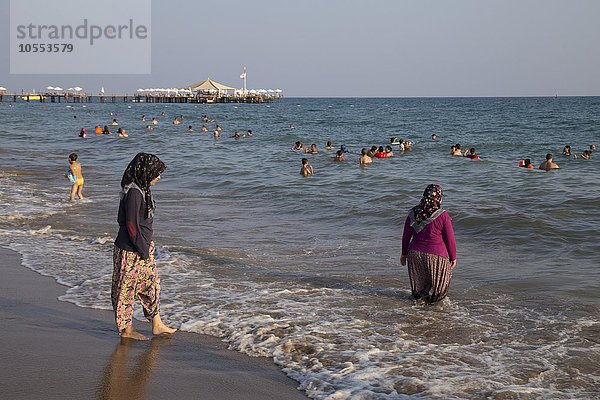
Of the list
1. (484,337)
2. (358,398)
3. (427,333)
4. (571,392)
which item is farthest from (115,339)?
(571,392)

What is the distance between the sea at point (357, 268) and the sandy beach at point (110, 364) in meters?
0.26

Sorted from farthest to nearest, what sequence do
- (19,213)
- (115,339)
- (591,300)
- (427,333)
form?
1. (19,213)
2. (591,300)
3. (427,333)
4. (115,339)

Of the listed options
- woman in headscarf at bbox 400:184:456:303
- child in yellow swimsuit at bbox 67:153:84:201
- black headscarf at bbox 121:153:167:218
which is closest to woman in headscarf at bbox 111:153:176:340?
black headscarf at bbox 121:153:167:218

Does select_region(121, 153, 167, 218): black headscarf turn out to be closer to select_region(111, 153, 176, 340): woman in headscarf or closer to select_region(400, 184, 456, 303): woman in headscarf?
select_region(111, 153, 176, 340): woman in headscarf

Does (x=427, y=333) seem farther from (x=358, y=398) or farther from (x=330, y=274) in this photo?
(x=330, y=274)

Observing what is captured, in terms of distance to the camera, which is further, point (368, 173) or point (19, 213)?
point (368, 173)

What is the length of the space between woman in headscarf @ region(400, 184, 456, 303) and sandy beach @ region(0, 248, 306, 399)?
2.28 m

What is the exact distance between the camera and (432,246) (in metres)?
7.04

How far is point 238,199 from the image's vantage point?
1576 cm

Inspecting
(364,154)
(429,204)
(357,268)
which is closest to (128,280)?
(429,204)

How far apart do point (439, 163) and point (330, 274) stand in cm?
1558

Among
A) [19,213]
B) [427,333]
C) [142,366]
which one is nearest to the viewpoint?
[142,366]

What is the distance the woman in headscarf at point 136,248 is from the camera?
551 cm

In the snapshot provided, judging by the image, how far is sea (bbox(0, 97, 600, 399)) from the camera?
5.38 metres
